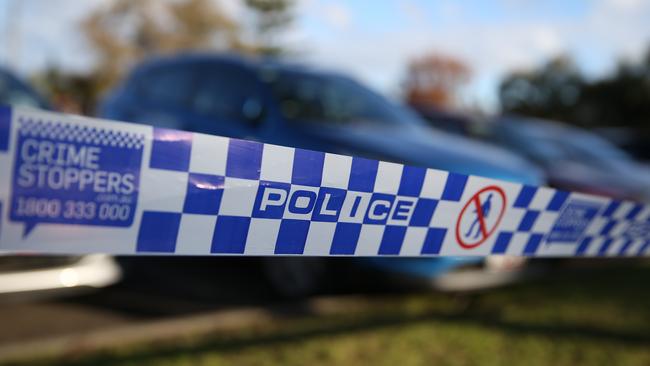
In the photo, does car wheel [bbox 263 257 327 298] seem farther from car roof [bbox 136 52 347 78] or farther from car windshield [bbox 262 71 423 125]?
car roof [bbox 136 52 347 78]

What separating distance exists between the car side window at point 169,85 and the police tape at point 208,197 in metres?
3.44

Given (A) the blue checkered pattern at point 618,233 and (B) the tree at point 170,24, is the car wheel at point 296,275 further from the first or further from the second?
(B) the tree at point 170,24

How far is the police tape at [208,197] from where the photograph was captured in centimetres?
100

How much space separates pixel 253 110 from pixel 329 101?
0.61 metres

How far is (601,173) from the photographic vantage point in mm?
5984

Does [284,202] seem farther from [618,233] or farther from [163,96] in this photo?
[163,96]

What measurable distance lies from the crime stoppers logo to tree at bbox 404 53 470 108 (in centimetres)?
4692

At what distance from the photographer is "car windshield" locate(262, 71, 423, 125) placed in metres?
3.80

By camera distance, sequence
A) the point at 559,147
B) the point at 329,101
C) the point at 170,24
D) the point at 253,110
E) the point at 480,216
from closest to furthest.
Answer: the point at 480,216, the point at 253,110, the point at 329,101, the point at 559,147, the point at 170,24

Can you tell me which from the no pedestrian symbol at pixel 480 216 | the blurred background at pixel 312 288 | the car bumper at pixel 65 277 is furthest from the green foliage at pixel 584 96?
the no pedestrian symbol at pixel 480 216

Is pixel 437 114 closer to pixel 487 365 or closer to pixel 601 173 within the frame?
pixel 601 173

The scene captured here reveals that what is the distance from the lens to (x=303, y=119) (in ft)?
12.1

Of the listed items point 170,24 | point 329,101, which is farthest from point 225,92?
point 170,24

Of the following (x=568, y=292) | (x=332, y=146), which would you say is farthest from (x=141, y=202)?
(x=568, y=292)
